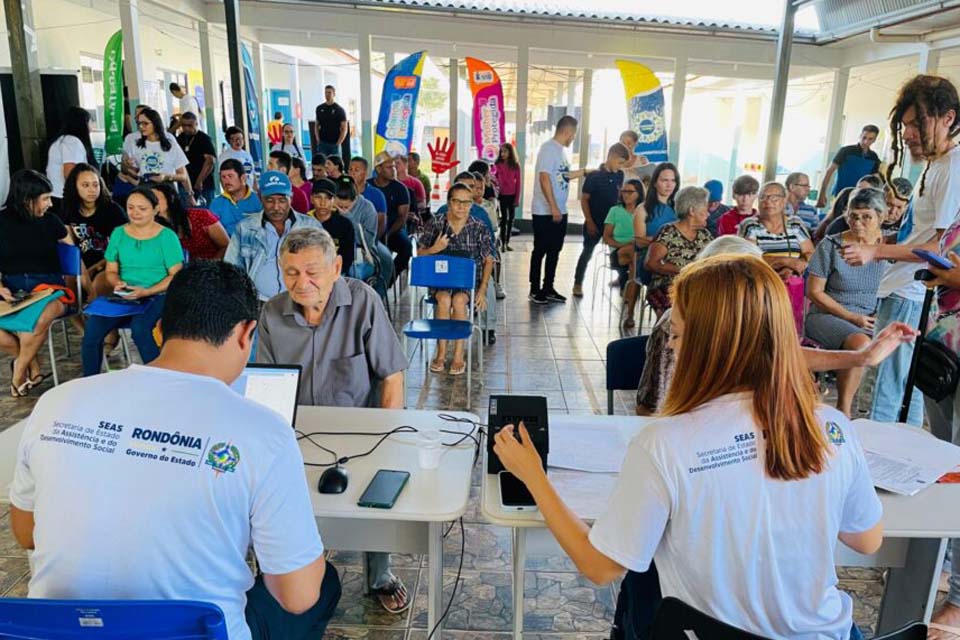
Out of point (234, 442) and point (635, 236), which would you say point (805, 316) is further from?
point (234, 442)

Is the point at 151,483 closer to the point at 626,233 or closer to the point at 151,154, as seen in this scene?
the point at 626,233

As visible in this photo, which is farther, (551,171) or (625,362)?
(551,171)

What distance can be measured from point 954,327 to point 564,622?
162 centimetres

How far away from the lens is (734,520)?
3.61 feet

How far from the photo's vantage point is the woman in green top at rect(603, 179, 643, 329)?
571cm

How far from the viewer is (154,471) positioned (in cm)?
105

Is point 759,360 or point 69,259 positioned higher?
point 759,360

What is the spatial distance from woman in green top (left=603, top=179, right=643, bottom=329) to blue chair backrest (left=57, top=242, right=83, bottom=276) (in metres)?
4.04

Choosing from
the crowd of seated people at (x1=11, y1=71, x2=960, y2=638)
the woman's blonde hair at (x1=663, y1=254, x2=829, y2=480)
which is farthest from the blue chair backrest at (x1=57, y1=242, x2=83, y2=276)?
the woman's blonde hair at (x1=663, y1=254, x2=829, y2=480)

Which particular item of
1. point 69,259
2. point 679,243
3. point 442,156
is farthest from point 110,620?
point 442,156

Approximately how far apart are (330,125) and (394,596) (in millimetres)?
8187

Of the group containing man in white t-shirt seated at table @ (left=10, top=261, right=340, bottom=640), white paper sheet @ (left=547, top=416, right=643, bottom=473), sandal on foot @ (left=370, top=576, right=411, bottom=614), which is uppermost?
man in white t-shirt seated at table @ (left=10, top=261, right=340, bottom=640)

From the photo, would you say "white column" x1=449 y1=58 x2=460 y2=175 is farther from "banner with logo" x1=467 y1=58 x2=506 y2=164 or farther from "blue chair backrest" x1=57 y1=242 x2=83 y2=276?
"blue chair backrest" x1=57 y1=242 x2=83 y2=276

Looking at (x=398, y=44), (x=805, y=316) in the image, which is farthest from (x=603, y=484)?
(x=398, y=44)
